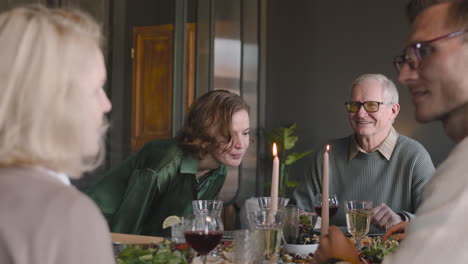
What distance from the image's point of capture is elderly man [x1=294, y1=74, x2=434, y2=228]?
2971 mm

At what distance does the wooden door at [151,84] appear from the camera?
5.88 metres

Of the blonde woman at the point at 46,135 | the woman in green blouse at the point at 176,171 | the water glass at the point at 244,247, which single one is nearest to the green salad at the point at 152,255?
the water glass at the point at 244,247

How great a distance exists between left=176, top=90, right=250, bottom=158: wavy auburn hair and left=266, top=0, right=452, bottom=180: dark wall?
3.19 metres

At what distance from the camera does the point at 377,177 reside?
304cm

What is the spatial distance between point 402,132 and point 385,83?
2447 mm

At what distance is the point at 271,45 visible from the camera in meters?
6.21

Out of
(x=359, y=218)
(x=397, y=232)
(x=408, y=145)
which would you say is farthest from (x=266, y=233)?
(x=408, y=145)

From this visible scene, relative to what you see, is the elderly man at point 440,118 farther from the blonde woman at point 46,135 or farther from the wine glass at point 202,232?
the blonde woman at point 46,135

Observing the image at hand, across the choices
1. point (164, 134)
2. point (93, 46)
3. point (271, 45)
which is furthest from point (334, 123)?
point (93, 46)

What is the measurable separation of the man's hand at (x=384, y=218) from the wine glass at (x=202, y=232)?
41.3 inches

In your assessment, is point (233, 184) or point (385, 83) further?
point (233, 184)

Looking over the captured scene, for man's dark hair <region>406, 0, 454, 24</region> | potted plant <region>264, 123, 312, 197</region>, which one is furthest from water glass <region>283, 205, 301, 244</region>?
potted plant <region>264, 123, 312, 197</region>

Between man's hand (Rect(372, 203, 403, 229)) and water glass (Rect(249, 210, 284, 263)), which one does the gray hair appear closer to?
man's hand (Rect(372, 203, 403, 229))

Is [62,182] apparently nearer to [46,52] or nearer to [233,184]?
[46,52]
